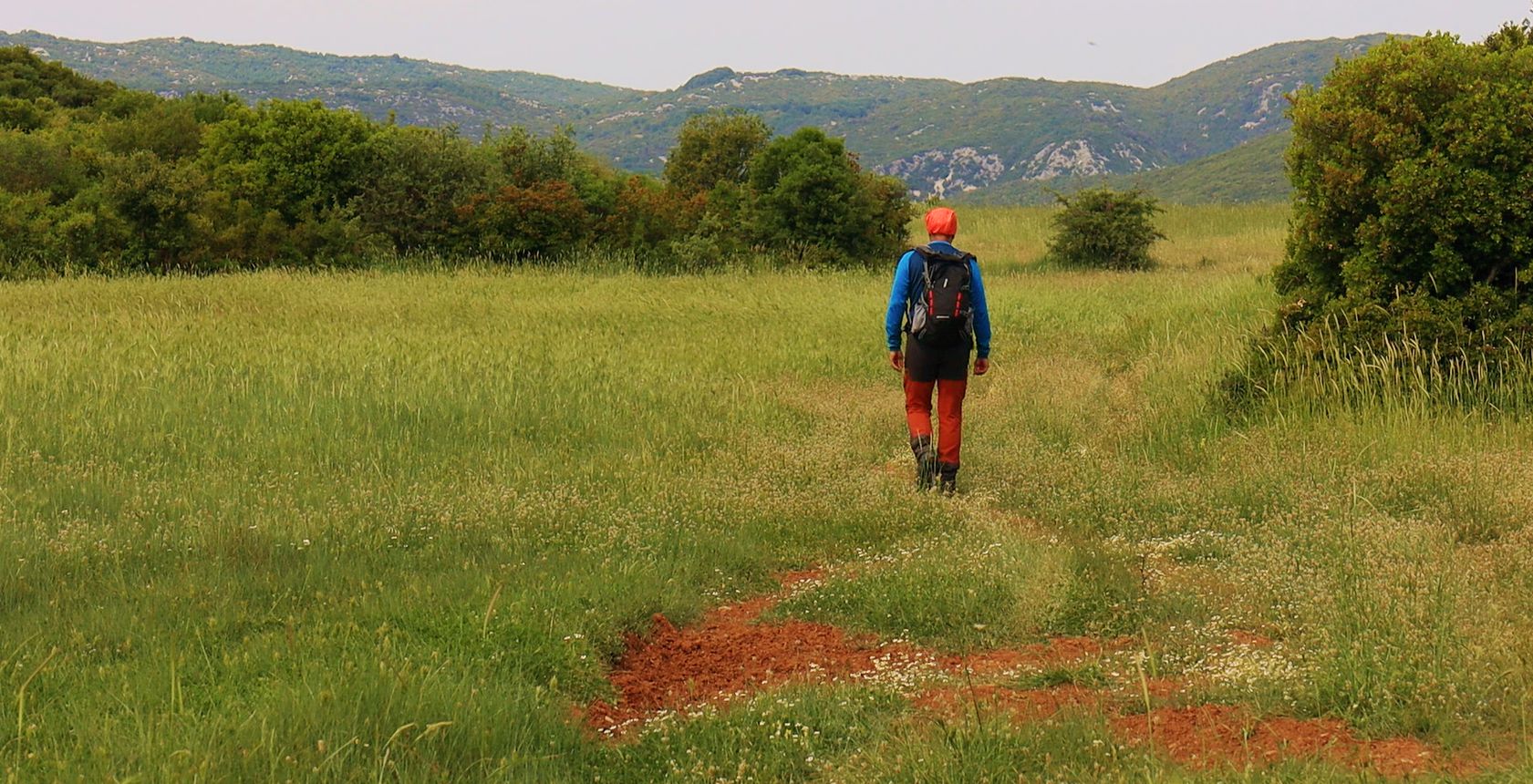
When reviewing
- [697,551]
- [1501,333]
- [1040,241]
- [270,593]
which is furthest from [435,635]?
[1040,241]

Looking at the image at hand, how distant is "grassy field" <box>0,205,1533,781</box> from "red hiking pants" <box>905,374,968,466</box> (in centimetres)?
32

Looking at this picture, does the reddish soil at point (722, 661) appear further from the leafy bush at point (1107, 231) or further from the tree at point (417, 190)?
the leafy bush at point (1107, 231)

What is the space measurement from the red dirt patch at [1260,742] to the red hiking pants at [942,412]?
401cm

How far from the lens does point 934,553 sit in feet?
22.2

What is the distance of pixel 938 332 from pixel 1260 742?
15.0ft

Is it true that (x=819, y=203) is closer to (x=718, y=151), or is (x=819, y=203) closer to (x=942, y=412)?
(x=718, y=151)

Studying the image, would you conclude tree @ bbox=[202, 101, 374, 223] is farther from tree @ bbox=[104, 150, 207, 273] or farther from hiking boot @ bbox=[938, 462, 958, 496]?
hiking boot @ bbox=[938, 462, 958, 496]

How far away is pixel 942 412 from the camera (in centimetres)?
873

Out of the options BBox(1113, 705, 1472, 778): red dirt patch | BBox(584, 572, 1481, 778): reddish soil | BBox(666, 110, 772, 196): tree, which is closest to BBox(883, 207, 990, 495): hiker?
BBox(584, 572, 1481, 778): reddish soil

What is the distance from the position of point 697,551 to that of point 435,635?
6.56 feet

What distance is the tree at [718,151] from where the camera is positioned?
3509 centimetres

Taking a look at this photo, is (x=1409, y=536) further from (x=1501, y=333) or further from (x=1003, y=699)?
(x=1501, y=333)

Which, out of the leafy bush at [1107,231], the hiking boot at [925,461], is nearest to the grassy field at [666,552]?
the hiking boot at [925,461]

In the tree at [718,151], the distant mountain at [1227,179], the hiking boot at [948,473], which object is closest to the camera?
the hiking boot at [948,473]
